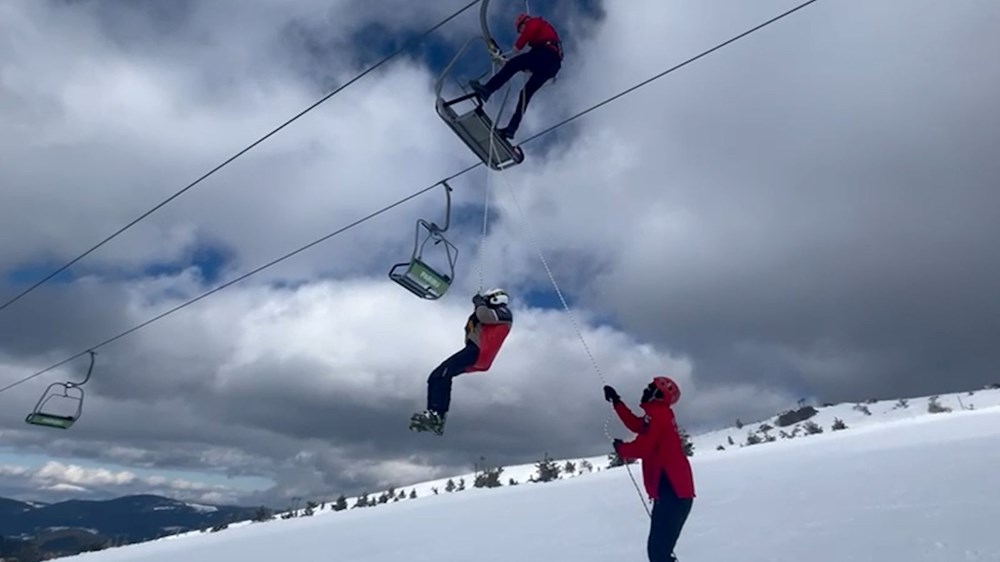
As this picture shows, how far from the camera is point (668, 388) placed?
5.72 m

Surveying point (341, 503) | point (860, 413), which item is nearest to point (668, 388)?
point (341, 503)

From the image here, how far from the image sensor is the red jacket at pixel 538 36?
7.14 meters

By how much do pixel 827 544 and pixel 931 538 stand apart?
0.94 metres

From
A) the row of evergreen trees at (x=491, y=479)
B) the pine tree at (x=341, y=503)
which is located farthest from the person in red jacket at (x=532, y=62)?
the pine tree at (x=341, y=503)

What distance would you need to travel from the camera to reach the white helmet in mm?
6832

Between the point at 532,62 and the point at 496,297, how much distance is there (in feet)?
8.65

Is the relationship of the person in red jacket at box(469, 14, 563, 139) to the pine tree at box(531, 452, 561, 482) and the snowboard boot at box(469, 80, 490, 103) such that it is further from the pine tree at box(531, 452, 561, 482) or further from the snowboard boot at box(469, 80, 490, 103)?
A: the pine tree at box(531, 452, 561, 482)

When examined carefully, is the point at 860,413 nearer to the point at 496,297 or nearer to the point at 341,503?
the point at 341,503

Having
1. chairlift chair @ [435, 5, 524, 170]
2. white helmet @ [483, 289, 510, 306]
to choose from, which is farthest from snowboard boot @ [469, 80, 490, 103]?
white helmet @ [483, 289, 510, 306]

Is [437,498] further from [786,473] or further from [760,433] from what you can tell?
[760,433]

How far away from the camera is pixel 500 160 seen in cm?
712

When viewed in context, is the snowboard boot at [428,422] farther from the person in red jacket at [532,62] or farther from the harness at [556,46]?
the harness at [556,46]

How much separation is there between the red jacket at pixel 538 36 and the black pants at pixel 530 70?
0.18 feet

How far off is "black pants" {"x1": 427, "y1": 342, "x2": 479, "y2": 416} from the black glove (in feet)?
5.70
